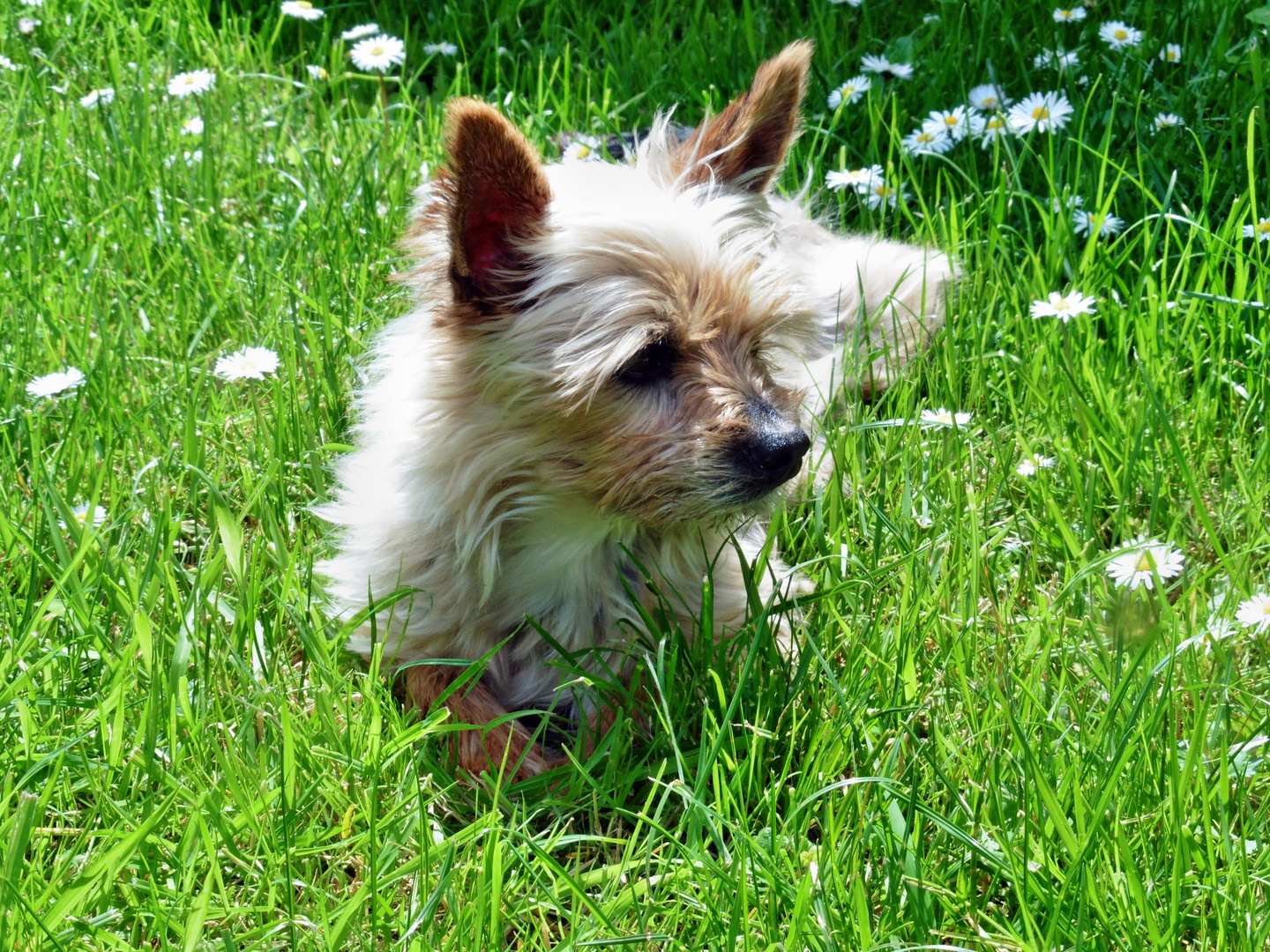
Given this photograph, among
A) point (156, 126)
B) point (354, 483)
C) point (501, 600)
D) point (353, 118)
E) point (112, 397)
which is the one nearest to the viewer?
point (501, 600)

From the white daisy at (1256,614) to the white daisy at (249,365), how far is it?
214cm

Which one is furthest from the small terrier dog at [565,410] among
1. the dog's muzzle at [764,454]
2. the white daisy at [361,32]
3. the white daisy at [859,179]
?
the white daisy at [361,32]

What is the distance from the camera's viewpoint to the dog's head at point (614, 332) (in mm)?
2236

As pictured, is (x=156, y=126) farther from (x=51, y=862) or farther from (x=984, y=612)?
(x=984, y=612)

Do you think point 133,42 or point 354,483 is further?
point 133,42

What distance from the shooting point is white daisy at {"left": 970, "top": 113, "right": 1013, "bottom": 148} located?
369 centimetres

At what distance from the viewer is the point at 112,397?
9.72 feet

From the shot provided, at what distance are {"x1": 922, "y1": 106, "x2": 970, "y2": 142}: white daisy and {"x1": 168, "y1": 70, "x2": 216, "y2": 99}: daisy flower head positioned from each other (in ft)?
7.94

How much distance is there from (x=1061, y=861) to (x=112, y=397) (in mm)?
2295

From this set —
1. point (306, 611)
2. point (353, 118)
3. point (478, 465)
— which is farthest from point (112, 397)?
point (353, 118)

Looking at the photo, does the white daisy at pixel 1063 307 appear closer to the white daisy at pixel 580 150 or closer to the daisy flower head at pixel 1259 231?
the daisy flower head at pixel 1259 231

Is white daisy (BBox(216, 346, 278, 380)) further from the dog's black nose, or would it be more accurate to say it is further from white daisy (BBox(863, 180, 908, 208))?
white daisy (BBox(863, 180, 908, 208))

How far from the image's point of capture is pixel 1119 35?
13.4 feet

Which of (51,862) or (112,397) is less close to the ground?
(112,397)
